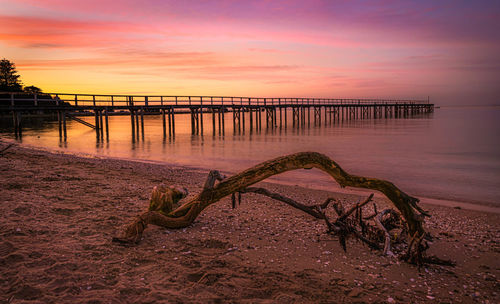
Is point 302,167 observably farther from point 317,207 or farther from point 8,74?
point 8,74

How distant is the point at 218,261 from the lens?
162 inches

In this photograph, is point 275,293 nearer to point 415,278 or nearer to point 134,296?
point 134,296

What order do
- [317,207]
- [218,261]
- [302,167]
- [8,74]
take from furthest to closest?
[8,74], [317,207], [302,167], [218,261]

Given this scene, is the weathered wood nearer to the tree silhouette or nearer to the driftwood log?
the driftwood log

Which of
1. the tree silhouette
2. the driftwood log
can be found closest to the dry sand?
the driftwood log

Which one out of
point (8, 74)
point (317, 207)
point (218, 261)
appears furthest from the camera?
point (8, 74)

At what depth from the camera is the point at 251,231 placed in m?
5.26

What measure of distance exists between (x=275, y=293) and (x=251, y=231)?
186 cm

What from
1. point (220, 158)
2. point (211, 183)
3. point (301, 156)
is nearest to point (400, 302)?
point (301, 156)

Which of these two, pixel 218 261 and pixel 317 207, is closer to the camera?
pixel 218 261

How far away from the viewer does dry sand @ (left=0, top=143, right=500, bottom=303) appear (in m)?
3.38

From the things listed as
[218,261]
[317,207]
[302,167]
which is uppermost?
[302,167]

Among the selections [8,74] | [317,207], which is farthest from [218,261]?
[8,74]

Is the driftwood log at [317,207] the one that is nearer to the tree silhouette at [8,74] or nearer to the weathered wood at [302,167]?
the weathered wood at [302,167]
